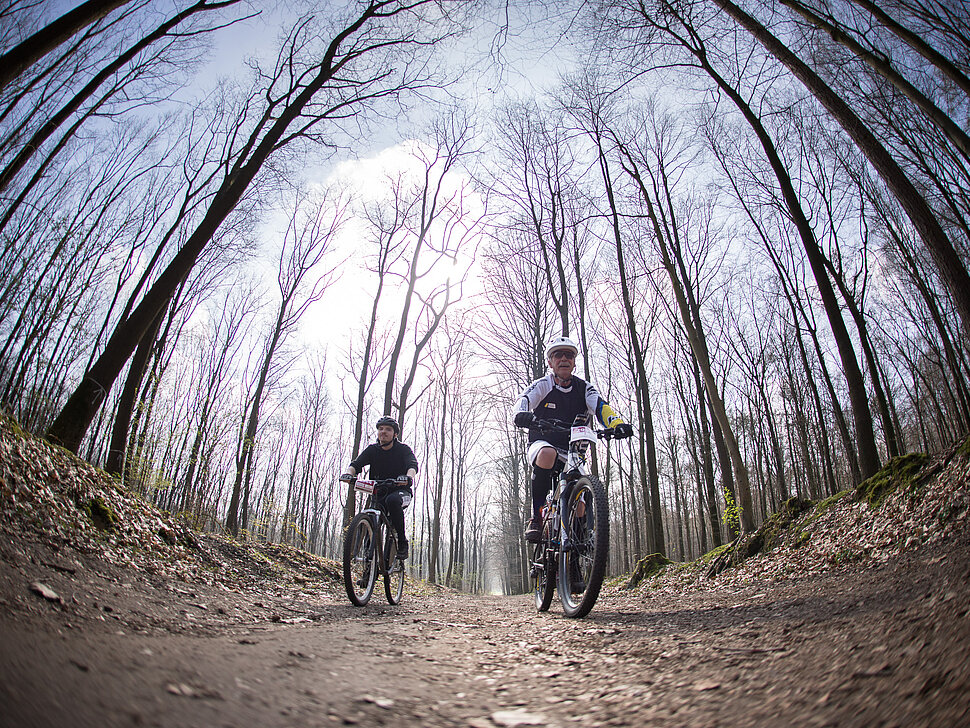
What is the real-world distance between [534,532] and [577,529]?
845 millimetres

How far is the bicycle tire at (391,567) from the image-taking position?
565cm

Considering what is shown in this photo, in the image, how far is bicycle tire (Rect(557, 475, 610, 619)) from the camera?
323 centimetres

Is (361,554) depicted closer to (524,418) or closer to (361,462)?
(361,462)

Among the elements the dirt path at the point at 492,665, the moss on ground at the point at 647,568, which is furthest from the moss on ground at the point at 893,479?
the moss on ground at the point at 647,568

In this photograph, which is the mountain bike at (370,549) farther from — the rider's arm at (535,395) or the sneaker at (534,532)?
the rider's arm at (535,395)

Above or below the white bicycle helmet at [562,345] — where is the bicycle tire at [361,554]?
below

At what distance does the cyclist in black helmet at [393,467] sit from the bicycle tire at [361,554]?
514 millimetres

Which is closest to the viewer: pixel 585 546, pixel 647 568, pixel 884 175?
pixel 585 546

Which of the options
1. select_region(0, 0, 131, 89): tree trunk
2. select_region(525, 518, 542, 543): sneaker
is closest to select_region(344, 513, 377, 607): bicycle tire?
select_region(525, 518, 542, 543): sneaker

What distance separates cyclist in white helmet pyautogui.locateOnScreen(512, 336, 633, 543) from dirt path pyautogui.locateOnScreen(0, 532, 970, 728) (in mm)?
1502

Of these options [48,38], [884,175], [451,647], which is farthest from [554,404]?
[48,38]

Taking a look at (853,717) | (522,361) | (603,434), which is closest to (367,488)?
(603,434)

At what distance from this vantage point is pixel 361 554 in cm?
529

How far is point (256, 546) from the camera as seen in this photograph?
7859mm
